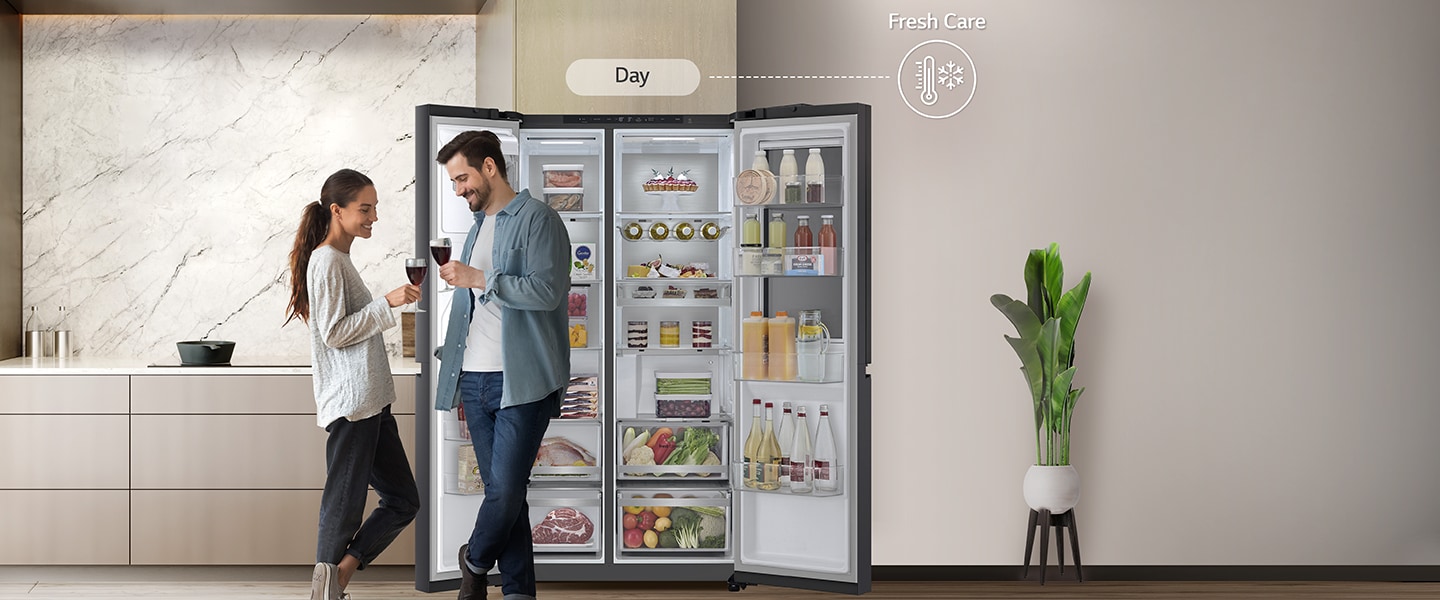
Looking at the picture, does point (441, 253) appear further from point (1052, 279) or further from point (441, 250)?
point (1052, 279)

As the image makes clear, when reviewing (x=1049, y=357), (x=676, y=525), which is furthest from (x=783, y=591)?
(x=1049, y=357)

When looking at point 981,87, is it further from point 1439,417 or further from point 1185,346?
point 1439,417

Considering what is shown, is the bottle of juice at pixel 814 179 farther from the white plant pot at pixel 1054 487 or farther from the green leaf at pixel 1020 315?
the white plant pot at pixel 1054 487

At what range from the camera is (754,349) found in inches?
149

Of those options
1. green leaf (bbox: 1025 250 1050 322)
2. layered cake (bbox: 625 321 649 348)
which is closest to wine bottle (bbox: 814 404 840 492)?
layered cake (bbox: 625 321 649 348)

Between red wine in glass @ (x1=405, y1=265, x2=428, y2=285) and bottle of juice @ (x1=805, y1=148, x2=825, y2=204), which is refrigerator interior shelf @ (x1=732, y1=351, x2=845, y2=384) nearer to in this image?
bottle of juice @ (x1=805, y1=148, x2=825, y2=204)

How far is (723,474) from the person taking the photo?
3.98 meters

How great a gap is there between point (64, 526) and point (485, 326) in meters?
2.10

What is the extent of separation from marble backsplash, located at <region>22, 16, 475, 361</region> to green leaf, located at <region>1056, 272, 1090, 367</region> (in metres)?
2.69

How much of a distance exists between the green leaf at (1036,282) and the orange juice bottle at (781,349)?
97 centimetres

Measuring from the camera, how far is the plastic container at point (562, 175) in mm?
3881

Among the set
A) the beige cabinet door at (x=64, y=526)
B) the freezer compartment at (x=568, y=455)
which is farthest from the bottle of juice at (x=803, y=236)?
the beige cabinet door at (x=64, y=526)

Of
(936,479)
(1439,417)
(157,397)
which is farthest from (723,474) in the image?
(1439,417)

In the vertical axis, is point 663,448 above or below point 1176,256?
below
